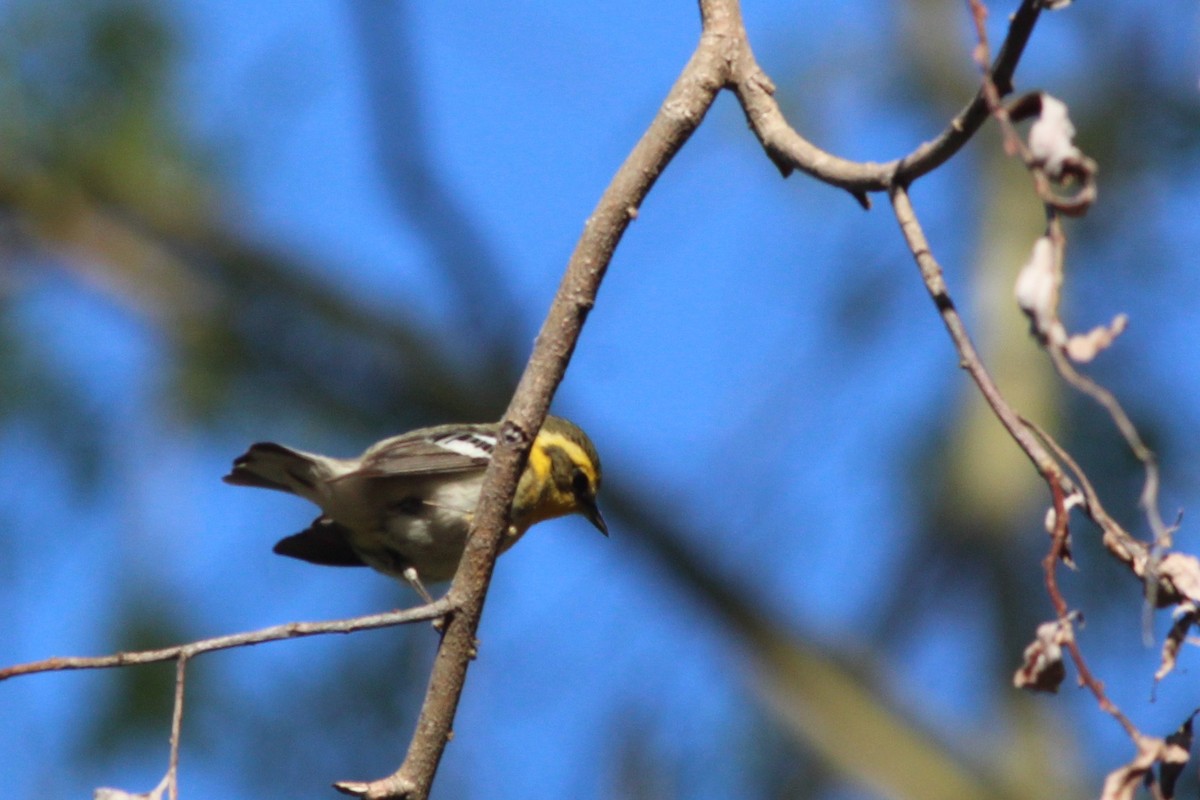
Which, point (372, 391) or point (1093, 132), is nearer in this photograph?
point (372, 391)

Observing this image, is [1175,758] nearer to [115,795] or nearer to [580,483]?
[115,795]

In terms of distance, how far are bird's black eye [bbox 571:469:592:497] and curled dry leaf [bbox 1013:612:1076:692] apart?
2.93m

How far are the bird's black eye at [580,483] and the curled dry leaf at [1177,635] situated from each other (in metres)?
2.95

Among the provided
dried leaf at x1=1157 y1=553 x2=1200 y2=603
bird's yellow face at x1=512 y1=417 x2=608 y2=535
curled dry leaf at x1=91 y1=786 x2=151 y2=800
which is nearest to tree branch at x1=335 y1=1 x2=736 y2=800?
curled dry leaf at x1=91 y1=786 x2=151 y2=800

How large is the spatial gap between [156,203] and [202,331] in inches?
27.1

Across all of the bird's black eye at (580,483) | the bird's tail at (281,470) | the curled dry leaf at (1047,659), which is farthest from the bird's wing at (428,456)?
the curled dry leaf at (1047,659)

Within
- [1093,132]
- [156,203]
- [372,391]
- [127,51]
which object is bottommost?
[372,391]

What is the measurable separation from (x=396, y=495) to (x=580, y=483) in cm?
67

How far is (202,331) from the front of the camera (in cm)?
724

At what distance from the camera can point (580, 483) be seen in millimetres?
4531

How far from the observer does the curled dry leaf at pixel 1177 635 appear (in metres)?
1.58

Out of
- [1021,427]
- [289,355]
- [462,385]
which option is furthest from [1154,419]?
[1021,427]

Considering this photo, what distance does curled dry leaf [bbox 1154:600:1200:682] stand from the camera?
158 centimetres

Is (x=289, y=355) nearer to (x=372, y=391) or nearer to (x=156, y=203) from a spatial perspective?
(x=372, y=391)
